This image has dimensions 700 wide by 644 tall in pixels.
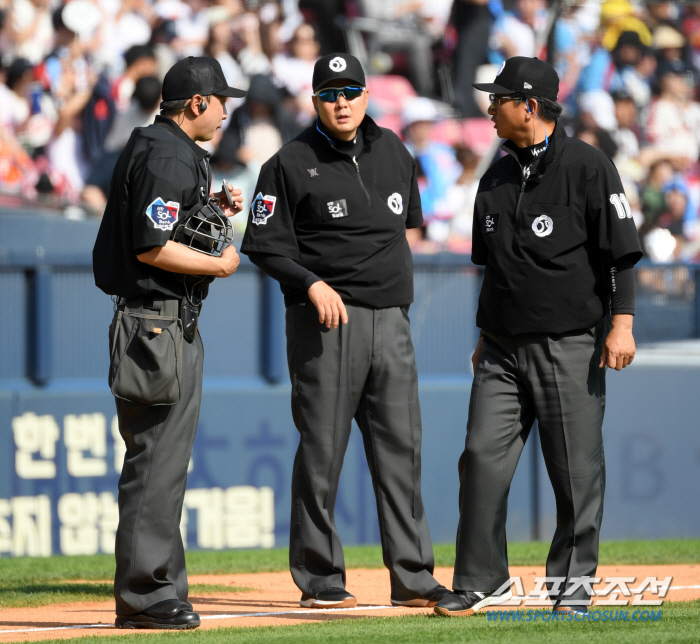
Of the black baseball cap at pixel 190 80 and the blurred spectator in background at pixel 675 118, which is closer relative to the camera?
the black baseball cap at pixel 190 80

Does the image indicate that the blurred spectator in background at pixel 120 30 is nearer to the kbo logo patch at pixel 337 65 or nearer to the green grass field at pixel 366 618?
the green grass field at pixel 366 618

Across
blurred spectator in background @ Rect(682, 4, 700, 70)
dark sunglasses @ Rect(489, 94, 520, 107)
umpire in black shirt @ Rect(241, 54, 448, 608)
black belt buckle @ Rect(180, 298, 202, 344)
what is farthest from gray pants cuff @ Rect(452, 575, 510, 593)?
blurred spectator in background @ Rect(682, 4, 700, 70)

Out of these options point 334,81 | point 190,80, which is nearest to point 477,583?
point 334,81

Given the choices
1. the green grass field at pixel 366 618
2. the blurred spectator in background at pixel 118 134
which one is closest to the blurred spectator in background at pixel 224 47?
the blurred spectator in background at pixel 118 134

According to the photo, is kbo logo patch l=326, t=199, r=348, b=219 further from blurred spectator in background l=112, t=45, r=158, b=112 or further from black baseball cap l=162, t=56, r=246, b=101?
blurred spectator in background l=112, t=45, r=158, b=112

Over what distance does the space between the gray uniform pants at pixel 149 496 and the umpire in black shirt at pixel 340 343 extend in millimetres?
692

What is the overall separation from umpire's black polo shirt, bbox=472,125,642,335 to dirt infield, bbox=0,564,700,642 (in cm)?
137

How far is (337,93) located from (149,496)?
1.94 meters

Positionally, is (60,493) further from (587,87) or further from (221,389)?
(587,87)

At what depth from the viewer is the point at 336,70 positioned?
483 cm

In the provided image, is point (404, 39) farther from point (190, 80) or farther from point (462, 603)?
point (462, 603)

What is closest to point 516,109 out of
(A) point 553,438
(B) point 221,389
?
(A) point 553,438

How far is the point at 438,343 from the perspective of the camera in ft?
30.2

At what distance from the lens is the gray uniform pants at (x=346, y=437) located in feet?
15.9
